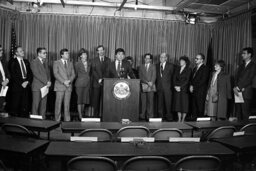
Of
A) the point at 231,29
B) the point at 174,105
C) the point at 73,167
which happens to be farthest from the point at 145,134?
the point at 231,29

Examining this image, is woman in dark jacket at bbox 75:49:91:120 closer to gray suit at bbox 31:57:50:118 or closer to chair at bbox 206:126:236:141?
gray suit at bbox 31:57:50:118

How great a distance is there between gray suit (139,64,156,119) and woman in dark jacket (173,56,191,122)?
543 millimetres

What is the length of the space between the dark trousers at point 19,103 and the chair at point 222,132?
13.8ft

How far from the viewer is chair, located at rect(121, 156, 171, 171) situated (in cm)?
217

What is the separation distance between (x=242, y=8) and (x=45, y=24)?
5.26 m

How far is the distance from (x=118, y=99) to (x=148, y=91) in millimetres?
1675

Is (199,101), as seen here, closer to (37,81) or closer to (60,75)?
(60,75)

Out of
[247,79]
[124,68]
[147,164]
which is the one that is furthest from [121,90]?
[147,164]

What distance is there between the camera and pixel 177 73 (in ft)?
21.5

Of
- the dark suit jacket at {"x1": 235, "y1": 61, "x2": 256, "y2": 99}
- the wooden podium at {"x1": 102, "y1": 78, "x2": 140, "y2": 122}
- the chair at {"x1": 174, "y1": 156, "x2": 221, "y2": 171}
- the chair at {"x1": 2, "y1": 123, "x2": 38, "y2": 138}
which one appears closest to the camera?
the chair at {"x1": 174, "y1": 156, "x2": 221, "y2": 171}

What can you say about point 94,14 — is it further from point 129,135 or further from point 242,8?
point 129,135

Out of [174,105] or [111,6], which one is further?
[111,6]

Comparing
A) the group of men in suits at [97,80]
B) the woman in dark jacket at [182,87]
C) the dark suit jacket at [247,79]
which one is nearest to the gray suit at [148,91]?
the group of men in suits at [97,80]

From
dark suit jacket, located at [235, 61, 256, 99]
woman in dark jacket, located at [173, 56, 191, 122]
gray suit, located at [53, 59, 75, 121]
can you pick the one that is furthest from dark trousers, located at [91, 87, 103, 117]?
dark suit jacket, located at [235, 61, 256, 99]
